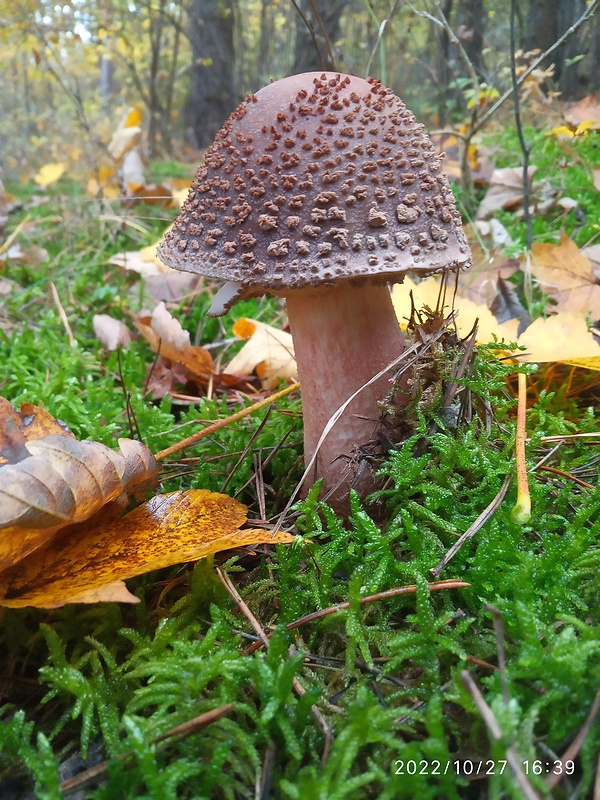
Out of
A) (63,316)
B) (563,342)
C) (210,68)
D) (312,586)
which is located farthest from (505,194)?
(210,68)

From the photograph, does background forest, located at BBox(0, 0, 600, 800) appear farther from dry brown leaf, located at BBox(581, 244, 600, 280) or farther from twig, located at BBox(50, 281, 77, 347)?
twig, located at BBox(50, 281, 77, 347)

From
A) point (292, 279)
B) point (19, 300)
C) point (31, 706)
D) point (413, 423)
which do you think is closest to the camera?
point (31, 706)

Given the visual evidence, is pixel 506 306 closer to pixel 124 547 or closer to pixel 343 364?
pixel 343 364

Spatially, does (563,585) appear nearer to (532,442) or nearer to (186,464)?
(532,442)

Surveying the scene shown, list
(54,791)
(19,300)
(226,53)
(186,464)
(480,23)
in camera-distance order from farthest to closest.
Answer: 1. (226,53)
2. (480,23)
3. (19,300)
4. (186,464)
5. (54,791)

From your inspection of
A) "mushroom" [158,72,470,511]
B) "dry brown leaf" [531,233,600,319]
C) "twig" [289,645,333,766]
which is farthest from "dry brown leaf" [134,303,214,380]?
"twig" [289,645,333,766]

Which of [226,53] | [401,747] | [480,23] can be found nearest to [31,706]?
[401,747]

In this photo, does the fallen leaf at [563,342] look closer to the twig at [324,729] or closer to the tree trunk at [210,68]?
the twig at [324,729]
